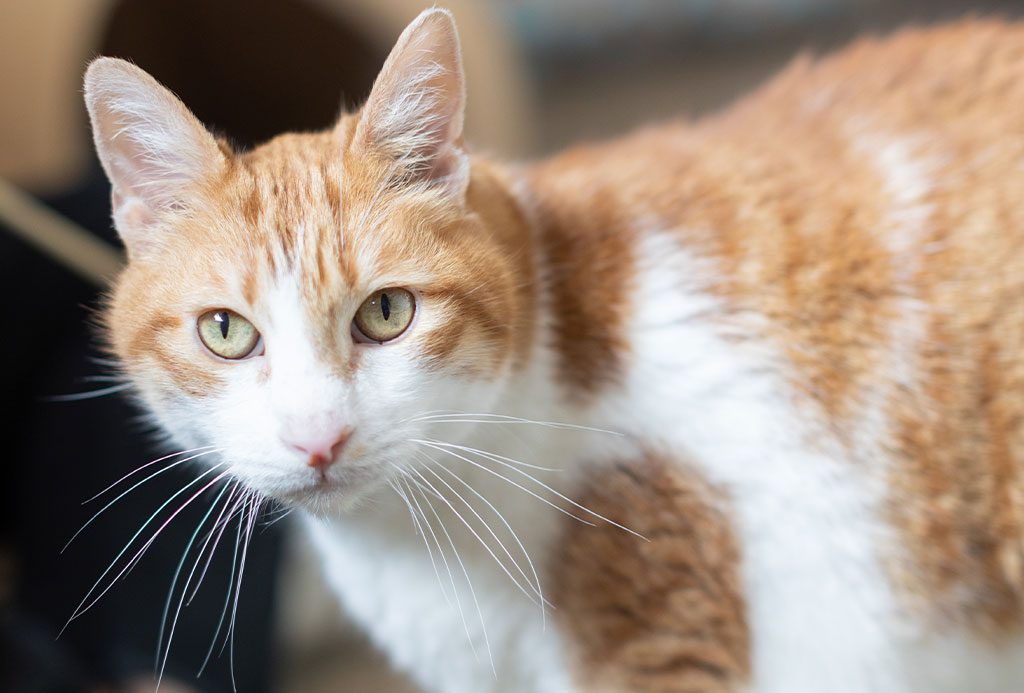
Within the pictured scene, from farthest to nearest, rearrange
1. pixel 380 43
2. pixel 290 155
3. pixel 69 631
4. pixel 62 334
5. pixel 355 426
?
pixel 380 43, pixel 62 334, pixel 69 631, pixel 290 155, pixel 355 426

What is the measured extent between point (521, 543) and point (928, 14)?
2.44m

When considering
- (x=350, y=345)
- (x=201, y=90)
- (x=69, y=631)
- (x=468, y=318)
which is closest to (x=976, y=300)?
(x=468, y=318)

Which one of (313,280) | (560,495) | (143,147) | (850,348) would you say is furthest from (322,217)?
(850,348)

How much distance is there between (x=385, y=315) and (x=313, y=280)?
9 centimetres

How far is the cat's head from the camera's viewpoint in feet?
2.84

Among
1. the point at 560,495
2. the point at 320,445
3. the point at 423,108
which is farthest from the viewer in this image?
the point at 560,495

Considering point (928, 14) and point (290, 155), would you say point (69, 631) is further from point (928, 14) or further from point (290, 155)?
point (928, 14)

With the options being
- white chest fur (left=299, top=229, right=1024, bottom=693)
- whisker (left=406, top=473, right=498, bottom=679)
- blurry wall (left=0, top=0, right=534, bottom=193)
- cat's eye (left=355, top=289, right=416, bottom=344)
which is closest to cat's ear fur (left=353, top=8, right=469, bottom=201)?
cat's eye (left=355, top=289, right=416, bottom=344)

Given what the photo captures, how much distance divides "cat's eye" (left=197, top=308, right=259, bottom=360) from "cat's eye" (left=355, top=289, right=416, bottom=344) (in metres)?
0.11

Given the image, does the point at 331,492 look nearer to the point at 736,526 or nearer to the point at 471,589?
the point at 471,589

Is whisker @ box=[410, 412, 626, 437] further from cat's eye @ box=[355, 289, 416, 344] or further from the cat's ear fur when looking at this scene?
the cat's ear fur

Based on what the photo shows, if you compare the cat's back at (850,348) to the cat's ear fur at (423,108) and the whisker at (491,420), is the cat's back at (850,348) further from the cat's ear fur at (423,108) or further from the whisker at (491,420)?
the cat's ear fur at (423,108)

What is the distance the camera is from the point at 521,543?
1.09 meters

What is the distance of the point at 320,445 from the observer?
0.83m
